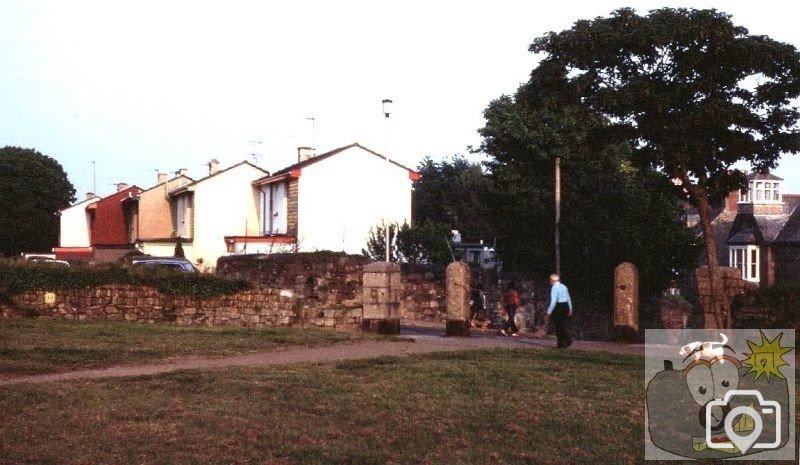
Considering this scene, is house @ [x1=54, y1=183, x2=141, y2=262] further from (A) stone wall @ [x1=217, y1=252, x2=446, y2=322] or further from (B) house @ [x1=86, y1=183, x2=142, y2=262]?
(A) stone wall @ [x1=217, y1=252, x2=446, y2=322]

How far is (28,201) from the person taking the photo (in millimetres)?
79750

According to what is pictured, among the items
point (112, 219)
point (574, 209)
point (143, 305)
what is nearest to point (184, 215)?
point (112, 219)

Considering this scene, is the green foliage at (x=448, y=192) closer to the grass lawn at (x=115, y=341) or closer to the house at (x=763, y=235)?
the house at (x=763, y=235)

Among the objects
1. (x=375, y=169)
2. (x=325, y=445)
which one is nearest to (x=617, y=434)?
(x=325, y=445)

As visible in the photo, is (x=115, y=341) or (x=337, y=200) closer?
(x=115, y=341)

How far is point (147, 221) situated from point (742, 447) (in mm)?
53095

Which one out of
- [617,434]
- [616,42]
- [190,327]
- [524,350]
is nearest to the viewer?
[617,434]

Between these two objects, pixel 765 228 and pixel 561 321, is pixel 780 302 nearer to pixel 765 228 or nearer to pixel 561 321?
pixel 561 321

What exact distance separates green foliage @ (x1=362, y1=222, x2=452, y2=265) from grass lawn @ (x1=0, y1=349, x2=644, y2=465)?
2661 centimetres

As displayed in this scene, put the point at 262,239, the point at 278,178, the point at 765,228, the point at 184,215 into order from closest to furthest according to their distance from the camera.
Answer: the point at 262,239
the point at 278,178
the point at 184,215
the point at 765,228

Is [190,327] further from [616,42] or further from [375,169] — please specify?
[375,169]

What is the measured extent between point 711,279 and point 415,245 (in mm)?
21895

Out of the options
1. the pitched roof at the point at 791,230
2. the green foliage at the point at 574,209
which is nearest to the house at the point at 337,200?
the green foliage at the point at 574,209

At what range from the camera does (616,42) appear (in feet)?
68.0
